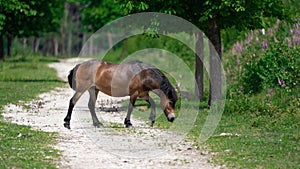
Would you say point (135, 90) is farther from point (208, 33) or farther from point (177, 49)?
point (177, 49)

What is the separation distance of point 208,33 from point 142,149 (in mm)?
7537

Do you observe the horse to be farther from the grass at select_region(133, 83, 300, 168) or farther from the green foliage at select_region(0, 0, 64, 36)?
the green foliage at select_region(0, 0, 64, 36)

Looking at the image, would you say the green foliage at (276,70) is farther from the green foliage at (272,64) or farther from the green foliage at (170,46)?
the green foliage at (170,46)

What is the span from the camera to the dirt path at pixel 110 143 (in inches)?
418

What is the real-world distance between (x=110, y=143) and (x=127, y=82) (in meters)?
2.37

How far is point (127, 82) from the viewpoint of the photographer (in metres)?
14.5

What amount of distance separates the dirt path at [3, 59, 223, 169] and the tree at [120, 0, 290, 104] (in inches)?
120

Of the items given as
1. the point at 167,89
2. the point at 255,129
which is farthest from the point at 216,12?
the point at 255,129

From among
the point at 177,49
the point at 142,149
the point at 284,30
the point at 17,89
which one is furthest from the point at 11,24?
the point at 142,149

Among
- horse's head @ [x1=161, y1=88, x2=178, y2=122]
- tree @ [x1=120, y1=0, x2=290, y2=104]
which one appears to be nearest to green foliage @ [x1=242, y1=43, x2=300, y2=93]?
tree @ [x1=120, y1=0, x2=290, y2=104]

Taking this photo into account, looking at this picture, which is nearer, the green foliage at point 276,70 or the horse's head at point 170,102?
the horse's head at point 170,102

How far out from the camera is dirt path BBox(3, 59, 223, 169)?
1061cm

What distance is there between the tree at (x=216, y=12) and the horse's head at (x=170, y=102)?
3.44 meters

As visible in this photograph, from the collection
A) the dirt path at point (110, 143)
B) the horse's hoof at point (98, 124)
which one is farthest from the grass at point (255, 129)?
the horse's hoof at point (98, 124)
